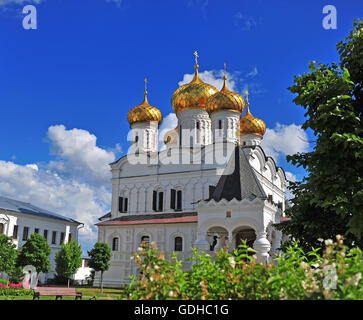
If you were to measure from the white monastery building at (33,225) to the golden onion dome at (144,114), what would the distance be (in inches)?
470

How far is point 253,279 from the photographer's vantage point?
4.08 meters

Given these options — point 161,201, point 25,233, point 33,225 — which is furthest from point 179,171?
point 25,233

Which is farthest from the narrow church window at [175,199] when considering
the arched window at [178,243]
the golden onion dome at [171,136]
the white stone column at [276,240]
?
the white stone column at [276,240]

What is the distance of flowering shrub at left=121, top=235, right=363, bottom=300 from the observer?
3619mm

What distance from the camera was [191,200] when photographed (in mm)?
30359

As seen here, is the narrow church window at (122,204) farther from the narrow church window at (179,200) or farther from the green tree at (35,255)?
the green tree at (35,255)

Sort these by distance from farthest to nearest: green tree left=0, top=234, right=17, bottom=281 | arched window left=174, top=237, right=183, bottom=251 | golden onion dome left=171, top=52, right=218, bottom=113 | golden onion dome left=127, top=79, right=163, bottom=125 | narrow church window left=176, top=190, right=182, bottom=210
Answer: golden onion dome left=127, top=79, right=163, bottom=125
golden onion dome left=171, top=52, right=218, bottom=113
narrow church window left=176, top=190, right=182, bottom=210
arched window left=174, top=237, right=183, bottom=251
green tree left=0, top=234, right=17, bottom=281

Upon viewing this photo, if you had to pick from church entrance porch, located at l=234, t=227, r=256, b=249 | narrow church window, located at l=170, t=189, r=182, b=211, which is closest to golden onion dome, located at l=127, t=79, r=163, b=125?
narrow church window, located at l=170, t=189, r=182, b=211

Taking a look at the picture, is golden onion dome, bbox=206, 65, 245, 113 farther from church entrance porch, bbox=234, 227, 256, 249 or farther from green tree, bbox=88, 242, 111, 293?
green tree, bbox=88, 242, 111, 293

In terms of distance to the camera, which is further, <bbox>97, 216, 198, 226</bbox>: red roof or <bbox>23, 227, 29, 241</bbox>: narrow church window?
<bbox>23, 227, 29, 241</bbox>: narrow church window

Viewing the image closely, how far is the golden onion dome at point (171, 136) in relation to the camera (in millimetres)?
38438

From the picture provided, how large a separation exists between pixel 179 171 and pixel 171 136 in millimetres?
8408
